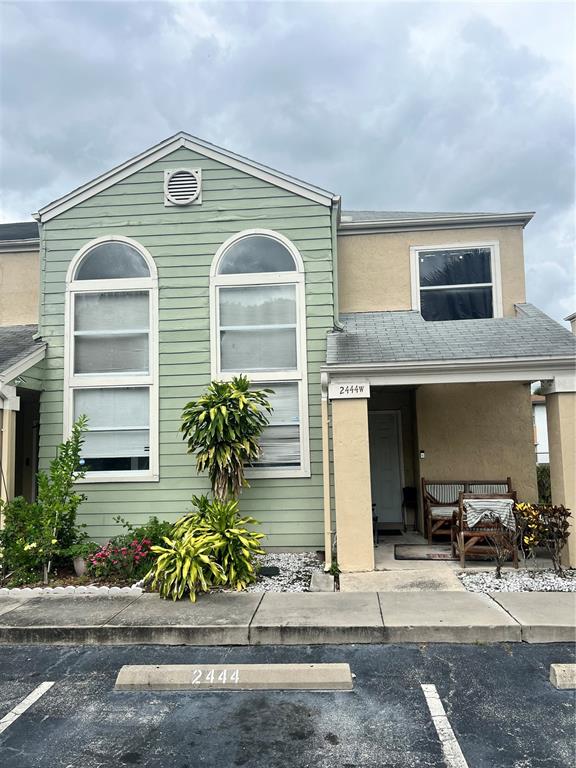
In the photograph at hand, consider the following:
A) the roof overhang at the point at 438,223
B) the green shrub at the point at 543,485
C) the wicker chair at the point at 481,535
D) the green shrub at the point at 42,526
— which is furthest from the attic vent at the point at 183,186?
the green shrub at the point at 543,485

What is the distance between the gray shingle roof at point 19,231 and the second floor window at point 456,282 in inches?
289

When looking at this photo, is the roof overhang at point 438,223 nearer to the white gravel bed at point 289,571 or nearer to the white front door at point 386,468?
the white front door at point 386,468

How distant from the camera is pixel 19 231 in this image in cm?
1123

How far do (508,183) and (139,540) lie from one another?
15.7 meters

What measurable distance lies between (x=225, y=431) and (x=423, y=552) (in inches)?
132

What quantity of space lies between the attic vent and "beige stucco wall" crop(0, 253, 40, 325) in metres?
2.95

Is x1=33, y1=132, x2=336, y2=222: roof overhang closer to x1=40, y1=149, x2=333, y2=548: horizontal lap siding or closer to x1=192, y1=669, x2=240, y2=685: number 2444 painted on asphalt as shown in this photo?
x1=40, y1=149, x2=333, y2=548: horizontal lap siding

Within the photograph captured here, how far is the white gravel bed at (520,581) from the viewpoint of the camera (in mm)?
6008

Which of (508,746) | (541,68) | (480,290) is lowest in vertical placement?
(508,746)

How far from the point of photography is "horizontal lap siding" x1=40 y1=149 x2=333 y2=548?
7945 millimetres

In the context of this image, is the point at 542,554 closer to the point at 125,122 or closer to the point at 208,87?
the point at 208,87

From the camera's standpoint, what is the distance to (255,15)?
8.52 m

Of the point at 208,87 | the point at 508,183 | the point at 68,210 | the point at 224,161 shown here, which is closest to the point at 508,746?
the point at 224,161

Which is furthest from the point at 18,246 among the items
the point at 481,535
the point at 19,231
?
the point at 481,535
